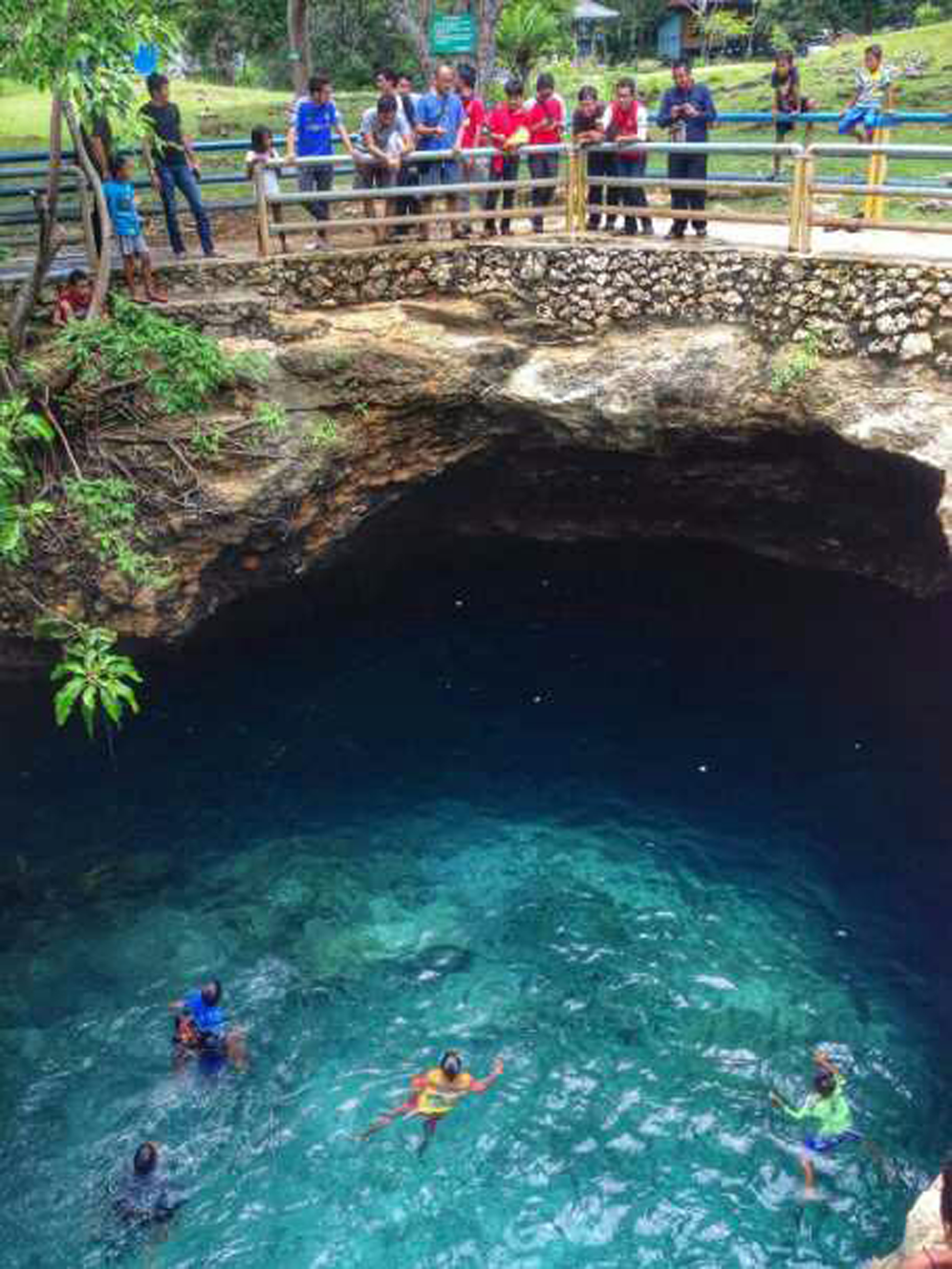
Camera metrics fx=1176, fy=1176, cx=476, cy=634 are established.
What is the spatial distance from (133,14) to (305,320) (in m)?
4.32

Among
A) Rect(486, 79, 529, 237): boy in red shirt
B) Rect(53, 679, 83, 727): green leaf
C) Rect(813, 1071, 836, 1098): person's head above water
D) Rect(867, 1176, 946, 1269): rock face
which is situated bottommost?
Rect(813, 1071, 836, 1098): person's head above water

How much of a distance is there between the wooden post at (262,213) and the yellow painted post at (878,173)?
755cm

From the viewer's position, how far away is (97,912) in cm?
1502

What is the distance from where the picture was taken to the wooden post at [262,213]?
589 inches

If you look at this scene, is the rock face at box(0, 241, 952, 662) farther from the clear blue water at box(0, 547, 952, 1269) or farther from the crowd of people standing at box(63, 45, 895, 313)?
the clear blue water at box(0, 547, 952, 1269)

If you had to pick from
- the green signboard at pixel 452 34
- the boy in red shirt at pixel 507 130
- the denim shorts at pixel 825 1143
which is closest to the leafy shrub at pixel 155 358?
the boy in red shirt at pixel 507 130

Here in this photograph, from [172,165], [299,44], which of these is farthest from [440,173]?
[299,44]

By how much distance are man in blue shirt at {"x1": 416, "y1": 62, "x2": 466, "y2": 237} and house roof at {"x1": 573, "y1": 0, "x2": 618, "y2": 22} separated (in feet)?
113

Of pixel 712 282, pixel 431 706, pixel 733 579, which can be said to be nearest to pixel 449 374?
pixel 712 282

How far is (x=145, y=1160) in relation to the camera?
11.5m

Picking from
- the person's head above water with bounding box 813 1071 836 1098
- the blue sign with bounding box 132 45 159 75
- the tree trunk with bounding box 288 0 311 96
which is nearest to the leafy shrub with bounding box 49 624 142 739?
the blue sign with bounding box 132 45 159 75

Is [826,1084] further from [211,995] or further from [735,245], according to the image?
[735,245]

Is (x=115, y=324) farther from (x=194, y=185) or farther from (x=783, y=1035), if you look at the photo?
(x=783, y=1035)

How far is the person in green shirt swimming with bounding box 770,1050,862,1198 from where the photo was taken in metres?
11.9
